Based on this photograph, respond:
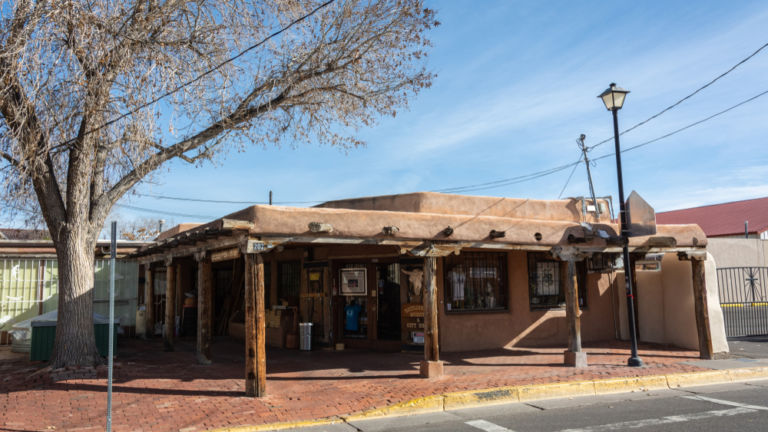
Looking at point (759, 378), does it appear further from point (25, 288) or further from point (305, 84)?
point (25, 288)

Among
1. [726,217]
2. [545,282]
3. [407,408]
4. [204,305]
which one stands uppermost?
[726,217]

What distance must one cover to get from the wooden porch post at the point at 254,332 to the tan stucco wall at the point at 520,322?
538 cm

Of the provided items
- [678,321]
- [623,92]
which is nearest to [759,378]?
[678,321]

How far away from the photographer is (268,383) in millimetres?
9648

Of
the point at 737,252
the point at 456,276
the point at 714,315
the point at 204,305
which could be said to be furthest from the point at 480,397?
the point at 737,252

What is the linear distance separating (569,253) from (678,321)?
4374mm

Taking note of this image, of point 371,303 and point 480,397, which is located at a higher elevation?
point 371,303

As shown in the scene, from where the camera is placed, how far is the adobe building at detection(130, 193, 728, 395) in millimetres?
10227

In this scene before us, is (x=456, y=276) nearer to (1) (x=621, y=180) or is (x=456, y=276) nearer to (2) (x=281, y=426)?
(1) (x=621, y=180)

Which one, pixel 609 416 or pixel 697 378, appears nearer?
pixel 609 416

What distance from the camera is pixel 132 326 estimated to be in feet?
60.0

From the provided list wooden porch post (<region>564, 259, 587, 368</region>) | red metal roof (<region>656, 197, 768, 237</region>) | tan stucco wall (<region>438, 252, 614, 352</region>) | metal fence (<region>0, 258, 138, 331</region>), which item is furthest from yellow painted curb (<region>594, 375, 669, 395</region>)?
red metal roof (<region>656, 197, 768, 237</region>)

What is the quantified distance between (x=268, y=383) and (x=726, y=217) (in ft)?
108

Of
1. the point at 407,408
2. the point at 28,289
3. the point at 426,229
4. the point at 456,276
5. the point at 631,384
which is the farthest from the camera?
the point at 28,289
